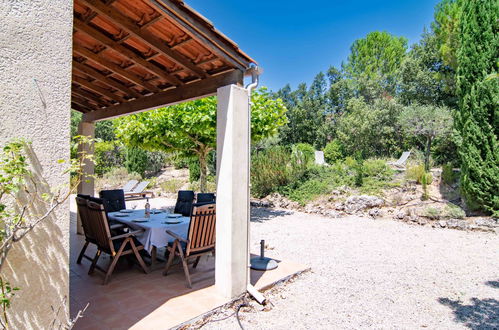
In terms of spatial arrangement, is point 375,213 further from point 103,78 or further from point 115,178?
point 115,178

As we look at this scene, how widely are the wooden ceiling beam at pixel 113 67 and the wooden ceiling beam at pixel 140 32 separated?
104 centimetres

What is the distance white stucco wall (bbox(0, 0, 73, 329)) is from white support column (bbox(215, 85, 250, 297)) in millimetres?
1798

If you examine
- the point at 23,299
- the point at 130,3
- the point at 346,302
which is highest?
the point at 130,3

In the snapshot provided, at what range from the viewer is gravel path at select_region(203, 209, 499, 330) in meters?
3.51

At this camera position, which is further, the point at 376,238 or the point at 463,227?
the point at 463,227

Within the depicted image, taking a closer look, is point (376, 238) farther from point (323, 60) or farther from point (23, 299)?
point (323, 60)

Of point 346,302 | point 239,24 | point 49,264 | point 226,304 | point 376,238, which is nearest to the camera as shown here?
point 49,264

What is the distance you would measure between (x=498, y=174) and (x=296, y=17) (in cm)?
1614

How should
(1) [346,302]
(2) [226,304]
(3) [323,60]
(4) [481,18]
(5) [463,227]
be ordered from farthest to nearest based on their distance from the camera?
(3) [323,60] < (4) [481,18] < (5) [463,227] < (1) [346,302] < (2) [226,304]

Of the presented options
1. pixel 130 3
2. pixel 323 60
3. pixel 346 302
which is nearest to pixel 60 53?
pixel 130 3

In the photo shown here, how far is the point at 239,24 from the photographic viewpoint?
56.4ft

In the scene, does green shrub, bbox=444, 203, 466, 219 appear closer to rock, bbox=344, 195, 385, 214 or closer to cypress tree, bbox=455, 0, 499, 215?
cypress tree, bbox=455, 0, 499, 215

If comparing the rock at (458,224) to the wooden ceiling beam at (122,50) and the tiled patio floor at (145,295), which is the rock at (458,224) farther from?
the wooden ceiling beam at (122,50)

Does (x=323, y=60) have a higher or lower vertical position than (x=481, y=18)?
higher
